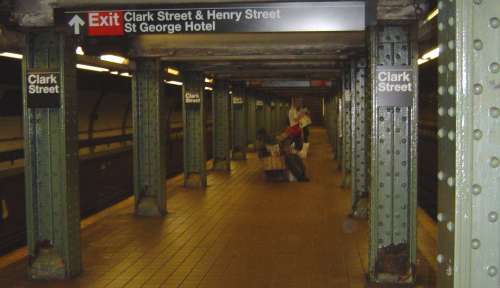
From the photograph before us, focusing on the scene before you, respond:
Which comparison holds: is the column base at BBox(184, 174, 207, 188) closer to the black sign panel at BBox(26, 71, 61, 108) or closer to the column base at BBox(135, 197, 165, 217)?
the column base at BBox(135, 197, 165, 217)

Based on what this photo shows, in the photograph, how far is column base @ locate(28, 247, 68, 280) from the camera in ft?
22.0

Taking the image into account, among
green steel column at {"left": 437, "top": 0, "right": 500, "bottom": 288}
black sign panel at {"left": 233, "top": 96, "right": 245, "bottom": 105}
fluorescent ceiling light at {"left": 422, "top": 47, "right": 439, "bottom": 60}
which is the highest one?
fluorescent ceiling light at {"left": 422, "top": 47, "right": 439, "bottom": 60}

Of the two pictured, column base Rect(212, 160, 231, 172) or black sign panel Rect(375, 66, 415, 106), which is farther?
column base Rect(212, 160, 231, 172)

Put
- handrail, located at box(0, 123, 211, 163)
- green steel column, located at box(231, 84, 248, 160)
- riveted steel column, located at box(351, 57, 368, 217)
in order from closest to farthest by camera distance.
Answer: riveted steel column, located at box(351, 57, 368, 217) → handrail, located at box(0, 123, 211, 163) → green steel column, located at box(231, 84, 248, 160)

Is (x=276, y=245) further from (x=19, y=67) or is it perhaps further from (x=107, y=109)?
(x=107, y=109)

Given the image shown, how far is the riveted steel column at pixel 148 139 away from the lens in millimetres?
10578

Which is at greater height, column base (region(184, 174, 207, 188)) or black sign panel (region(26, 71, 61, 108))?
black sign panel (region(26, 71, 61, 108))

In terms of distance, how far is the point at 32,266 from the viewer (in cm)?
673

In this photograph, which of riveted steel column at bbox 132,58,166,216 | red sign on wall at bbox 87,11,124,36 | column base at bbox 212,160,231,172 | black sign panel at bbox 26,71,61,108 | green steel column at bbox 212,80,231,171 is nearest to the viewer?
red sign on wall at bbox 87,11,124,36

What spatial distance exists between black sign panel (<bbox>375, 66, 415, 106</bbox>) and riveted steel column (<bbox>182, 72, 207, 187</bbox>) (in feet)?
26.7

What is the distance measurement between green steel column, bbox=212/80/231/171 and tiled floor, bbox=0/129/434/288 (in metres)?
4.76

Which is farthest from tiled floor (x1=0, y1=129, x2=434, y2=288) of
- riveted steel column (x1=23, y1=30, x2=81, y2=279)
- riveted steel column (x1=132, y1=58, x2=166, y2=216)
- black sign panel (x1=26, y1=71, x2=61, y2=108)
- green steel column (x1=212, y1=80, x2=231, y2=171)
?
green steel column (x1=212, y1=80, x2=231, y2=171)

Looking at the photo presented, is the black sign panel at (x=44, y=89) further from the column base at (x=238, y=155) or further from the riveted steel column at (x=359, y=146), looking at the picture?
the column base at (x=238, y=155)

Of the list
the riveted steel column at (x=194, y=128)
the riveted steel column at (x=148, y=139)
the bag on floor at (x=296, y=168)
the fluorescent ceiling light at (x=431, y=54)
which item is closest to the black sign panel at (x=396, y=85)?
the fluorescent ceiling light at (x=431, y=54)
